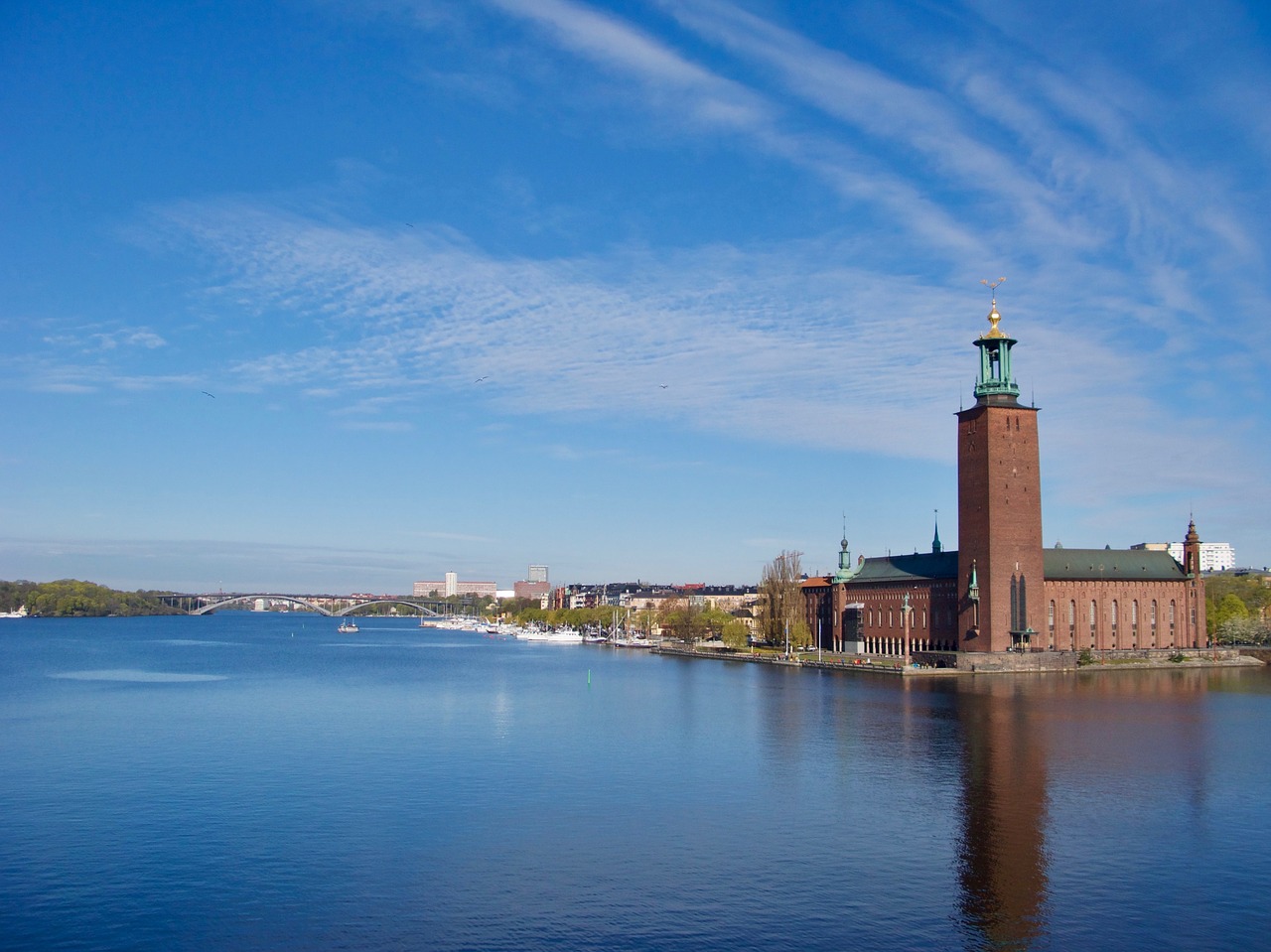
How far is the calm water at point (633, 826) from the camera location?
73.0 ft

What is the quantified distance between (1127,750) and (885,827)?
59.8 ft

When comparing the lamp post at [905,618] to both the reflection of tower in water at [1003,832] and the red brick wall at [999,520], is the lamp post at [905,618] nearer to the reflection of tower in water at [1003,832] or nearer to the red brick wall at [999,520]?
the red brick wall at [999,520]

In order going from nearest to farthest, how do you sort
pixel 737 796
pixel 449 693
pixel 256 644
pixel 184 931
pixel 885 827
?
pixel 184 931 < pixel 885 827 < pixel 737 796 < pixel 449 693 < pixel 256 644

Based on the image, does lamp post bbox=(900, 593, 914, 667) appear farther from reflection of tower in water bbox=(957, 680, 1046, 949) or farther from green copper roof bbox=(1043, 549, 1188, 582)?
reflection of tower in water bbox=(957, 680, 1046, 949)

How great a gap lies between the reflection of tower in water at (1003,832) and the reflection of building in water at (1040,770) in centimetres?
3

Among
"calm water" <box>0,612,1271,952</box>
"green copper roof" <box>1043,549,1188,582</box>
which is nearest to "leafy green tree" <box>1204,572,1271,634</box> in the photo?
"green copper roof" <box>1043,549,1188,582</box>

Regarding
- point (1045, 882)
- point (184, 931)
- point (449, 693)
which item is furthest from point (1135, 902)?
point (449, 693)

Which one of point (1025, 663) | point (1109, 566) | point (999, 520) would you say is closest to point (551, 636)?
point (1109, 566)

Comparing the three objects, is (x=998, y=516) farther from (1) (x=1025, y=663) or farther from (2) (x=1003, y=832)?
(2) (x=1003, y=832)

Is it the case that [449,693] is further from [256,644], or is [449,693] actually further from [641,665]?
[256,644]

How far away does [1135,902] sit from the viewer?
78.6 ft

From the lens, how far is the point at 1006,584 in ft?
282

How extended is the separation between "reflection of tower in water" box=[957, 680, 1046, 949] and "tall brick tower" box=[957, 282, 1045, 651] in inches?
1384

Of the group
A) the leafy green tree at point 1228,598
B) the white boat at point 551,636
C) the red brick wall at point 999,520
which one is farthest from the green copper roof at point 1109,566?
the white boat at point 551,636
